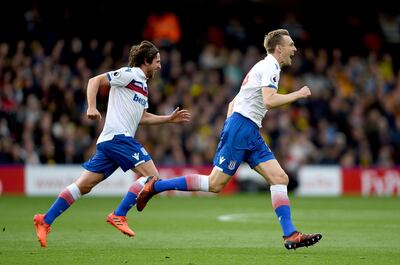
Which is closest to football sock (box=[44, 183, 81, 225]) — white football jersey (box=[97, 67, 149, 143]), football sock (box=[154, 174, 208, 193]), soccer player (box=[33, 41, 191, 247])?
soccer player (box=[33, 41, 191, 247])

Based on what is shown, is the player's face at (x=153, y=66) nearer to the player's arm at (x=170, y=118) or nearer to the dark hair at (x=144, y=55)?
the dark hair at (x=144, y=55)

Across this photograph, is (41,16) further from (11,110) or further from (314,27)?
(314,27)

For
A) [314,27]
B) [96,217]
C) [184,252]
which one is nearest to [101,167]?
[184,252]

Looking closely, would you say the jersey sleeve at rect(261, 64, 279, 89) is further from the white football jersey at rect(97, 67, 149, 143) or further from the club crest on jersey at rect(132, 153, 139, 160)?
the club crest on jersey at rect(132, 153, 139, 160)

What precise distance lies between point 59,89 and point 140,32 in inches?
158

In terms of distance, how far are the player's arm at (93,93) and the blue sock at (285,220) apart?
2.26 metres

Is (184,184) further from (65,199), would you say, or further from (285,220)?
(65,199)

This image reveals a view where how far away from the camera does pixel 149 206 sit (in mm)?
19312

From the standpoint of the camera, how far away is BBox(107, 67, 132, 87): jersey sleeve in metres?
10.5

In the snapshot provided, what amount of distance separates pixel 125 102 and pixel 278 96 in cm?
213

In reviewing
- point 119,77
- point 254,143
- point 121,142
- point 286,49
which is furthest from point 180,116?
point 286,49

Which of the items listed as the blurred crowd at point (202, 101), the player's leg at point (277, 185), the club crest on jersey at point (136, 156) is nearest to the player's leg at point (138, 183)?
the club crest on jersey at point (136, 156)

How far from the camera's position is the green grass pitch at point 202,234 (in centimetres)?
931

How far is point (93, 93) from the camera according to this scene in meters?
10.3
